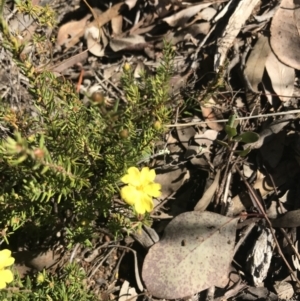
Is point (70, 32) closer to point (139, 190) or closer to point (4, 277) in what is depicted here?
point (139, 190)

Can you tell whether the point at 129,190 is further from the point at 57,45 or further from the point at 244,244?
the point at 57,45

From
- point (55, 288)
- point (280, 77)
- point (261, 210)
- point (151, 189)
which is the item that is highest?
point (151, 189)

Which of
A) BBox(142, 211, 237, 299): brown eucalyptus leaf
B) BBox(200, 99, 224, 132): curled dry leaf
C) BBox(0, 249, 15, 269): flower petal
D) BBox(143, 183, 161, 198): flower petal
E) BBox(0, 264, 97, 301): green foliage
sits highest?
BBox(143, 183, 161, 198): flower petal

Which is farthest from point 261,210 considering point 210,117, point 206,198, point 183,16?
point 183,16

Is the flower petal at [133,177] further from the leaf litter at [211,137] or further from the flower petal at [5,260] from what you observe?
the leaf litter at [211,137]

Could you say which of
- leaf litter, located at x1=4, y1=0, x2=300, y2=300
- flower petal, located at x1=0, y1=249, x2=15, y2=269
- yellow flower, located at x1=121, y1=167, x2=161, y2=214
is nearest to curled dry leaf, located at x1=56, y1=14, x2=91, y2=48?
leaf litter, located at x1=4, y1=0, x2=300, y2=300

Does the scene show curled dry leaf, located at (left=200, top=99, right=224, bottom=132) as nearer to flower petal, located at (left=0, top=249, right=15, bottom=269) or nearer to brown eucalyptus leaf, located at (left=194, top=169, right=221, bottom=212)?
brown eucalyptus leaf, located at (left=194, top=169, right=221, bottom=212)
